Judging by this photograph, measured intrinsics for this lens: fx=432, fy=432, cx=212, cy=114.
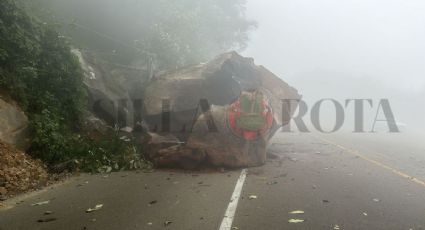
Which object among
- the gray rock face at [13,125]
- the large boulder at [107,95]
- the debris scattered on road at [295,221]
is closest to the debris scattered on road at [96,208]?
the debris scattered on road at [295,221]

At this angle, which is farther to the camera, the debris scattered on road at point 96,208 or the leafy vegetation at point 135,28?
the leafy vegetation at point 135,28

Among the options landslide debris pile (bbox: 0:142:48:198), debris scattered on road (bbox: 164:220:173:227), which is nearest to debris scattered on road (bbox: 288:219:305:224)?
debris scattered on road (bbox: 164:220:173:227)

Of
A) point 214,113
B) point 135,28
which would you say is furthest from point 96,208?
point 135,28

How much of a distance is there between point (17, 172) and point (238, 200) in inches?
178

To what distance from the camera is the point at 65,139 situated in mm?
10523

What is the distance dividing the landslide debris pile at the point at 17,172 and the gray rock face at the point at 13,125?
0.29 metres

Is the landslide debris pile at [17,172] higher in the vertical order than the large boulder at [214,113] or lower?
lower

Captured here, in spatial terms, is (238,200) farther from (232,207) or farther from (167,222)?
(167,222)

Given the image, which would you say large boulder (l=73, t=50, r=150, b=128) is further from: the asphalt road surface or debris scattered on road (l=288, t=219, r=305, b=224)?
debris scattered on road (l=288, t=219, r=305, b=224)

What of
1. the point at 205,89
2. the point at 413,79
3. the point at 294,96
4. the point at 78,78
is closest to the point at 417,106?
the point at 413,79

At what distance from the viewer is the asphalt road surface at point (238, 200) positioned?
614cm

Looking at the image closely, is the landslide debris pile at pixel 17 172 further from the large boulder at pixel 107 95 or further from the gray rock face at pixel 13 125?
the large boulder at pixel 107 95

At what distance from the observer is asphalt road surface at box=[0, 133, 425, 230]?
6145 mm

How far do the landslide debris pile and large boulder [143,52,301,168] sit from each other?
2979 mm
